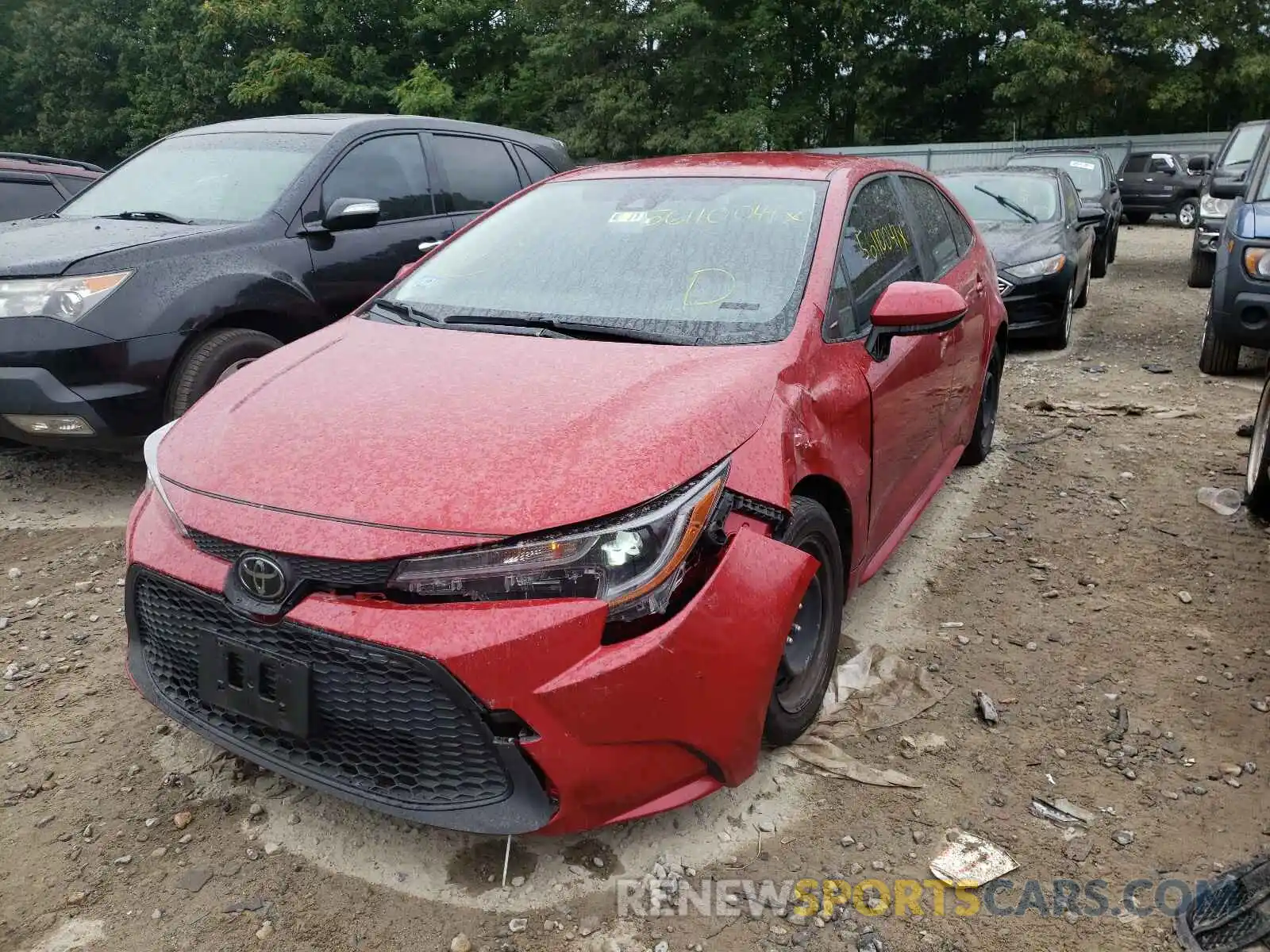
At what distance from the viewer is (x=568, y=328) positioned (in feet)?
9.33

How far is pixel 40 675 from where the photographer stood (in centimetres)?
316

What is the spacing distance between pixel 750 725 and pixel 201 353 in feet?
10.6

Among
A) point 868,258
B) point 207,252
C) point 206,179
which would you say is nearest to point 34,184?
point 206,179

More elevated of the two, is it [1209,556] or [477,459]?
[477,459]

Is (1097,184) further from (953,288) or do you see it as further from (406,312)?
(406,312)

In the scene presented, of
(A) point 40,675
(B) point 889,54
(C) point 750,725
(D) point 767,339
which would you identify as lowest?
(A) point 40,675

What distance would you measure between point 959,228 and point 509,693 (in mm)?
3559

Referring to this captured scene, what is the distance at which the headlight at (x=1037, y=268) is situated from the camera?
24.2 ft

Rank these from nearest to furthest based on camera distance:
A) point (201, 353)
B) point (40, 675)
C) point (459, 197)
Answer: point (40, 675) → point (201, 353) → point (459, 197)

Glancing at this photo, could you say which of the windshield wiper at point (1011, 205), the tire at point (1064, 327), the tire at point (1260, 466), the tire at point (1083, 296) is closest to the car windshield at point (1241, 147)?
the tire at point (1083, 296)

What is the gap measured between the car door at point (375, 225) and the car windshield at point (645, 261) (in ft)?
5.44

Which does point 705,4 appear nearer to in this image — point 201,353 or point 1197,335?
point 1197,335

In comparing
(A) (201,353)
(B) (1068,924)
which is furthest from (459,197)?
(B) (1068,924)

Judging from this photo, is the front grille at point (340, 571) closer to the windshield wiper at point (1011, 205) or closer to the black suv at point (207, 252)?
the black suv at point (207, 252)
